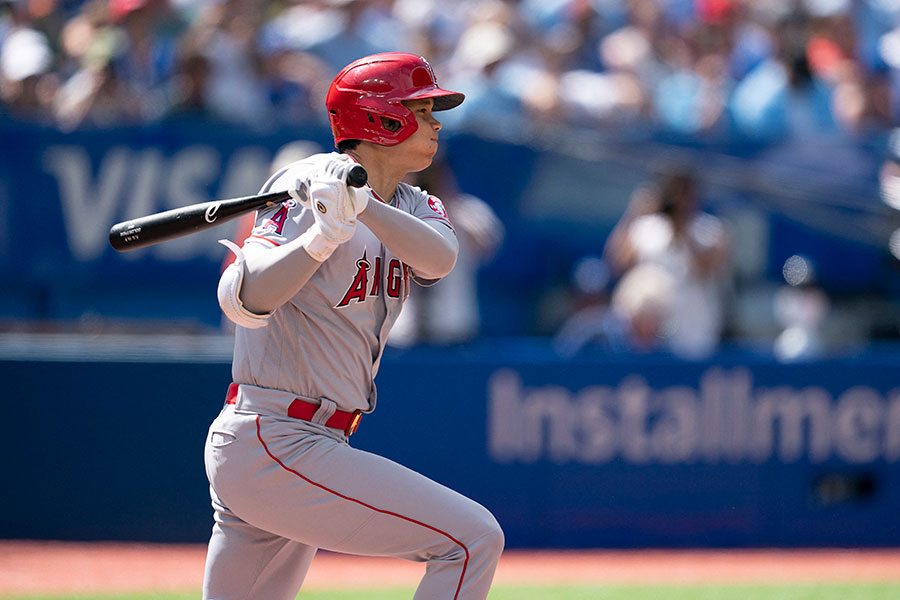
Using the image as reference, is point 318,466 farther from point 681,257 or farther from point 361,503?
point 681,257

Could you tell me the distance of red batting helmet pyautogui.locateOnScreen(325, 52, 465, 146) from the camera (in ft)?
9.59

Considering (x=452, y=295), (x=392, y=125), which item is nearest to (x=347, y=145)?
(x=392, y=125)

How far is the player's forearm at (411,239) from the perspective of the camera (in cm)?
273

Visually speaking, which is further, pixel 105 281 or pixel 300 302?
pixel 105 281

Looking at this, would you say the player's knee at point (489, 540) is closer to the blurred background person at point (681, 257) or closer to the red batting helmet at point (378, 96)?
the red batting helmet at point (378, 96)

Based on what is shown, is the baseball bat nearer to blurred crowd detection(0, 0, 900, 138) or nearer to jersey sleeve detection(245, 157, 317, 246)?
jersey sleeve detection(245, 157, 317, 246)

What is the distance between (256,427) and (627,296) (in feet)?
14.5

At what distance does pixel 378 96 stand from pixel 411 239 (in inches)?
16.0

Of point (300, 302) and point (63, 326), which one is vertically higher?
point (300, 302)

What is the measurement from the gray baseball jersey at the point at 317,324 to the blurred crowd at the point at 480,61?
4.73 m

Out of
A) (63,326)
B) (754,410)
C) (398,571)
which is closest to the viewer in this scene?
(398,571)

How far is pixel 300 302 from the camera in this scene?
2877mm

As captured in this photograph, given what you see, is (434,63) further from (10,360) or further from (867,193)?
(10,360)

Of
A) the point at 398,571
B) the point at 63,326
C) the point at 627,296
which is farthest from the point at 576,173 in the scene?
the point at 63,326
